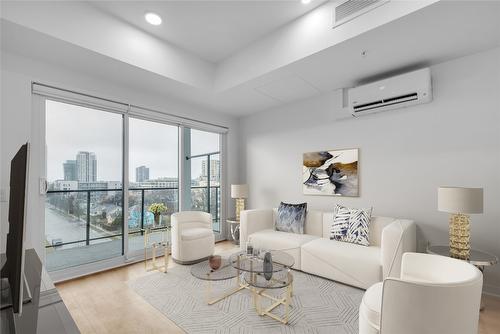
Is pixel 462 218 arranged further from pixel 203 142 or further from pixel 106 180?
pixel 106 180

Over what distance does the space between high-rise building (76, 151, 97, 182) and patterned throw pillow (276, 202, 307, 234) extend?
8.57ft

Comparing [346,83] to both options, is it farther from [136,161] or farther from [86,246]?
[86,246]

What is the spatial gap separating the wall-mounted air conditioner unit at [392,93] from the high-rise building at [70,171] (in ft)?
12.0

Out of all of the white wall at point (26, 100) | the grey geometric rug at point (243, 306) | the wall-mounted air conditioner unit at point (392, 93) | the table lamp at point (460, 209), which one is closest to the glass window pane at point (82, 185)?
the white wall at point (26, 100)

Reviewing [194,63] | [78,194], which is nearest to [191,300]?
[78,194]

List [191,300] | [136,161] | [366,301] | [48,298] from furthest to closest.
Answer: [136,161] < [191,300] < [366,301] < [48,298]

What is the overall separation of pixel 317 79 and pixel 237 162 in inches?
93.9

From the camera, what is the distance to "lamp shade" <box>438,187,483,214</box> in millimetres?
2170

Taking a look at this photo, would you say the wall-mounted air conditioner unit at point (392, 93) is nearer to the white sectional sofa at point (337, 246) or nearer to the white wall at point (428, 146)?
the white wall at point (428, 146)

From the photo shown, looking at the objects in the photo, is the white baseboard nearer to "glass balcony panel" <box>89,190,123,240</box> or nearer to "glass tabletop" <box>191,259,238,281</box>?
"glass tabletop" <box>191,259,238,281</box>

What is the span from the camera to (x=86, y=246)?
3.24m

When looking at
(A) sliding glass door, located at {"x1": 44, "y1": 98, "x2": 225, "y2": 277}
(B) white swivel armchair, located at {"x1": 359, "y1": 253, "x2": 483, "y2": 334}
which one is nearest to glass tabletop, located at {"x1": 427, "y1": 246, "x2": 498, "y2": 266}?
(B) white swivel armchair, located at {"x1": 359, "y1": 253, "x2": 483, "y2": 334}

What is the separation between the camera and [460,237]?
228cm

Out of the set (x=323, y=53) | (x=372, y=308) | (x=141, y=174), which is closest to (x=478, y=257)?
(x=372, y=308)
